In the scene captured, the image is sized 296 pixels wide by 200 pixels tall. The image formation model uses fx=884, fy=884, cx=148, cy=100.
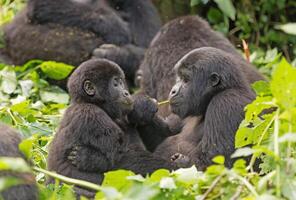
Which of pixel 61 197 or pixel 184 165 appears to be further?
pixel 184 165

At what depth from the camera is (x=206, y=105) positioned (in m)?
5.42

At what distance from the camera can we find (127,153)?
5270mm

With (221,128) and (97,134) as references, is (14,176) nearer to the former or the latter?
(97,134)

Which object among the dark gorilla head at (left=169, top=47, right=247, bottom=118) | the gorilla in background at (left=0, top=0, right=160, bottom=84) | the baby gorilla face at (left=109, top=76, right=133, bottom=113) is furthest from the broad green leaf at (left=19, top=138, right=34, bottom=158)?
the gorilla in background at (left=0, top=0, right=160, bottom=84)

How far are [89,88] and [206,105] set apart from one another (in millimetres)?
724

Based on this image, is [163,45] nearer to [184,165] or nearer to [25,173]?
[184,165]

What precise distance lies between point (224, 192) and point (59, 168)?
1.71m

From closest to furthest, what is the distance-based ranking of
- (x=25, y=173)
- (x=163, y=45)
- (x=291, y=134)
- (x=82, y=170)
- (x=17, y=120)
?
(x=291, y=134), (x=25, y=173), (x=82, y=170), (x=17, y=120), (x=163, y=45)

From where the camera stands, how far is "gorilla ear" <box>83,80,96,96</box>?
5316mm

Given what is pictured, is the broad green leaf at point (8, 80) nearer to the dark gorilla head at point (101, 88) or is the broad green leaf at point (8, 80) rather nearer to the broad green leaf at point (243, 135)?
the dark gorilla head at point (101, 88)

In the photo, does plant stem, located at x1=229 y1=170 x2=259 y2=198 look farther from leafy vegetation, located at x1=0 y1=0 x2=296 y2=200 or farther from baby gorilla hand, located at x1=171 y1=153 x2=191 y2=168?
baby gorilla hand, located at x1=171 y1=153 x2=191 y2=168

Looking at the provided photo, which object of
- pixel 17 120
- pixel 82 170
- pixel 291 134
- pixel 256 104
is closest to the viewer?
pixel 291 134

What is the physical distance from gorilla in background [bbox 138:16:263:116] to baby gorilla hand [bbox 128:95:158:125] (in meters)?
0.89

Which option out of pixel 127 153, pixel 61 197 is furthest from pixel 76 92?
pixel 61 197
